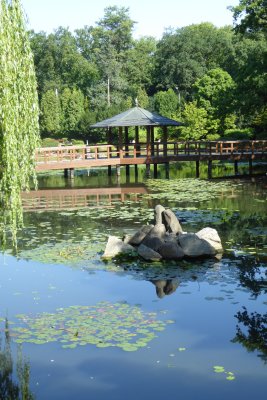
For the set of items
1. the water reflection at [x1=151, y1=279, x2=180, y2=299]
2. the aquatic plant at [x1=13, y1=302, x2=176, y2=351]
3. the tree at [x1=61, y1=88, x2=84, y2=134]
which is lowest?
the aquatic plant at [x1=13, y1=302, x2=176, y2=351]

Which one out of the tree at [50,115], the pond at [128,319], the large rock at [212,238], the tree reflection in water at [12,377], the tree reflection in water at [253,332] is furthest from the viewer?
the tree at [50,115]

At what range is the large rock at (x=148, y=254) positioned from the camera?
42.9 feet

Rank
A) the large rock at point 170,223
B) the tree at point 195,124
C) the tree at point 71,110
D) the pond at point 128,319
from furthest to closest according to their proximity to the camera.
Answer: the tree at point 71,110
the tree at point 195,124
the large rock at point 170,223
the pond at point 128,319

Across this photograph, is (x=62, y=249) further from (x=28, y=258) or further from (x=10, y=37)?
(x=10, y=37)

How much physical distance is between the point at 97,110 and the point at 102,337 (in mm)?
49305

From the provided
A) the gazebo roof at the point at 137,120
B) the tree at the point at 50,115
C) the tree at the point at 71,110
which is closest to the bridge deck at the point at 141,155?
the gazebo roof at the point at 137,120

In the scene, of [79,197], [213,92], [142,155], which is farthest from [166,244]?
[213,92]

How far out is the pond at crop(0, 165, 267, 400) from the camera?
7.52 metres

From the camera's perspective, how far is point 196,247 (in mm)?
13141

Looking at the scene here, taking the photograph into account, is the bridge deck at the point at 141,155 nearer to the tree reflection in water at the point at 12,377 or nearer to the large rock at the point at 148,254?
the large rock at the point at 148,254

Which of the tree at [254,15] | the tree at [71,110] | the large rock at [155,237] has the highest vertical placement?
the tree at [254,15]

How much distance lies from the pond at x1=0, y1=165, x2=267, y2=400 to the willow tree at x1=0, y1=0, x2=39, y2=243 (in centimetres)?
189

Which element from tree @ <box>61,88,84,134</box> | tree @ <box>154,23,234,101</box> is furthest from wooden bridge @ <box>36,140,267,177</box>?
tree @ <box>154,23,234,101</box>

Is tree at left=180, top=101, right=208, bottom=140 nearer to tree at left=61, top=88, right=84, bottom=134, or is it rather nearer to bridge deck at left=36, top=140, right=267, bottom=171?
bridge deck at left=36, top=140, right=267, bottom=171
